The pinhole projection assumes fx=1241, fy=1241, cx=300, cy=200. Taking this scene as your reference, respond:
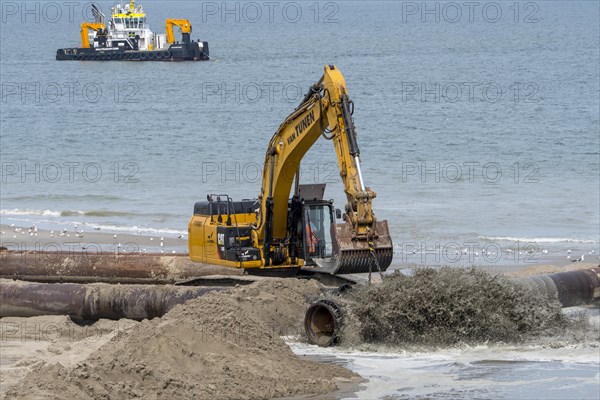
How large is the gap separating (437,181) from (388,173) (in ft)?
6.93

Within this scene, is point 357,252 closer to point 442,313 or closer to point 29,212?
point 442,313

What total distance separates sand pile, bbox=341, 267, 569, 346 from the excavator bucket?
1.09 feet

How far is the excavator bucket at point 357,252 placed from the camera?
15.5m

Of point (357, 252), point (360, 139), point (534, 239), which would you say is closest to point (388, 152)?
point (360, 139)

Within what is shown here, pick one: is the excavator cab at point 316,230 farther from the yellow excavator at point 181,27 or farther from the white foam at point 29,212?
the yellow excavator at point 181,27

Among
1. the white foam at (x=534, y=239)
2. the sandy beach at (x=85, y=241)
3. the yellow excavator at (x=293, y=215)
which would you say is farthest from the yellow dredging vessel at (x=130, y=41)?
the yellow excavator at (x=293, y=215)

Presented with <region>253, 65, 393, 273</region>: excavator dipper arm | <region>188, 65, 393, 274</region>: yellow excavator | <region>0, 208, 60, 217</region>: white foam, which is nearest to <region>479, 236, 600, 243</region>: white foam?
<region>188, 65, 393, 274</region>: yellow excavator

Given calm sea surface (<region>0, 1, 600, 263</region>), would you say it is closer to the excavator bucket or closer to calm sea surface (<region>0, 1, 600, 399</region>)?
calm sea surface (<region>0, 1, 600, 399</region>)

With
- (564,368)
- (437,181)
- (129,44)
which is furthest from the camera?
(129,44)

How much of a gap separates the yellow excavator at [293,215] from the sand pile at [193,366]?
2.29 metres

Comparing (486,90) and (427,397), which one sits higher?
(486,90)

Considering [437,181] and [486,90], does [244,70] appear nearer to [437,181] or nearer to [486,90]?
[486,90]

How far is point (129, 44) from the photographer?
89.1m

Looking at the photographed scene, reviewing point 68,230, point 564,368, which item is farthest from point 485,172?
point 564,368
